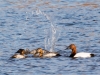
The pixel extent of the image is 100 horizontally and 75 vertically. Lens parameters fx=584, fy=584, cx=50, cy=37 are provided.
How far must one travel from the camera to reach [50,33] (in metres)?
24.7

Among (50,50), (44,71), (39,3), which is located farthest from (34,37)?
(39,3)

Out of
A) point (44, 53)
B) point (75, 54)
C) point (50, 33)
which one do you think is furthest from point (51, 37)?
point (75, 54)

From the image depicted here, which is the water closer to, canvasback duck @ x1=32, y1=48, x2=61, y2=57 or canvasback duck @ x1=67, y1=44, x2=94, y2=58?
canvasback duck @ x1=67, y1=44, x2=94, y2=58

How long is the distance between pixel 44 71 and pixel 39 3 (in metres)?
14.9

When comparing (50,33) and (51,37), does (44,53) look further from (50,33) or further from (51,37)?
(50,33)

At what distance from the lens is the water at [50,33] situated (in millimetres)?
17728

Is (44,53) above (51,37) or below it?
below

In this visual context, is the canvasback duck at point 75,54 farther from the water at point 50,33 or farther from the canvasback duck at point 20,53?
the canvasback duck at point 20,53

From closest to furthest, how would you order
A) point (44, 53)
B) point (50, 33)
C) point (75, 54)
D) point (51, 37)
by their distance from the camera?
point (75, 54), point (44, 53), point (51, 37), point (50, 33)

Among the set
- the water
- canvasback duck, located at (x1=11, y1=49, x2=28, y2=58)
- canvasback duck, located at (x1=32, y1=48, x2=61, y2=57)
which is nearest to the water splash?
the water

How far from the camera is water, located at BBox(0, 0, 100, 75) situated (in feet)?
58.2

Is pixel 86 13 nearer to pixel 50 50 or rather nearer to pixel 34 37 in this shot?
pixel 34 37

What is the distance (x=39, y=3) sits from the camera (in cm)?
3175

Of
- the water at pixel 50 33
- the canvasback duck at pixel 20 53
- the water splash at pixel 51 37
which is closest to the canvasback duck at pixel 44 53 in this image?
the water at pixel 50 33
